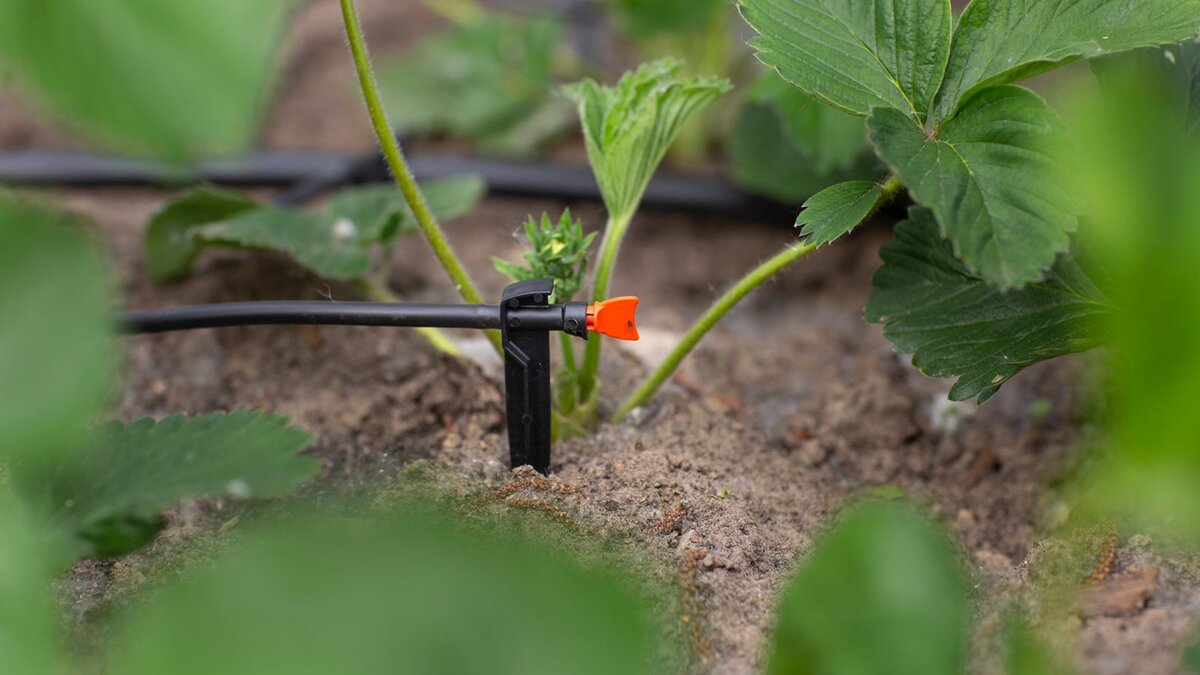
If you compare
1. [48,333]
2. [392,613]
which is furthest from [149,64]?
[392,613]

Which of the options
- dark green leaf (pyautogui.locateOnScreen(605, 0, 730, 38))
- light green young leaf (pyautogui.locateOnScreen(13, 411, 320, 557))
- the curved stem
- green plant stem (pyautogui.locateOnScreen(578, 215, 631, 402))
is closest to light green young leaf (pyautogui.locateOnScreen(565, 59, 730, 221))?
green plant stem (pyautogui.locateOnScreen(578, 215, 631, 402))

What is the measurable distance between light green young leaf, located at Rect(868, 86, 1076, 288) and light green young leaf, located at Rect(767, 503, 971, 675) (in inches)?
8.7

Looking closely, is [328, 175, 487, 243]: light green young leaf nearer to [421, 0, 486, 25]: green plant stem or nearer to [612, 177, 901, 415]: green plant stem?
[612, 177, 901, 415]: green plant stem

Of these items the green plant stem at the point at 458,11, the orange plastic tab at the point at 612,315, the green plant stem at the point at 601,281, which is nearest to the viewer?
the orange plastic tab at the point at 612,315

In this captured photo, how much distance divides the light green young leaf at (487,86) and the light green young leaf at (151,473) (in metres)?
1.10

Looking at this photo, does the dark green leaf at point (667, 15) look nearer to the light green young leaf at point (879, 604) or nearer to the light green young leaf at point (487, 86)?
the light green young leaf at point (487, 86)

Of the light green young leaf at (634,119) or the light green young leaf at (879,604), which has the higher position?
the light green young leaf at (634,119)

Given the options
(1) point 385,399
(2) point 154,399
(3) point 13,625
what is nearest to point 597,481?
(1) point 385,399

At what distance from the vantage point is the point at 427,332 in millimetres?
1050

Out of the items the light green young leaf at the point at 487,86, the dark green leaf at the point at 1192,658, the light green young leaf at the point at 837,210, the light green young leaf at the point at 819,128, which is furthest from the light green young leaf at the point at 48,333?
the light green young leaf at the point at 487,86

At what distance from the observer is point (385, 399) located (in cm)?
105

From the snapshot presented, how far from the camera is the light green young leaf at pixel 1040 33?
2.31 ft

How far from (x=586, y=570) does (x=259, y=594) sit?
137mm

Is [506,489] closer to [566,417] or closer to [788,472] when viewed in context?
[566,417]
